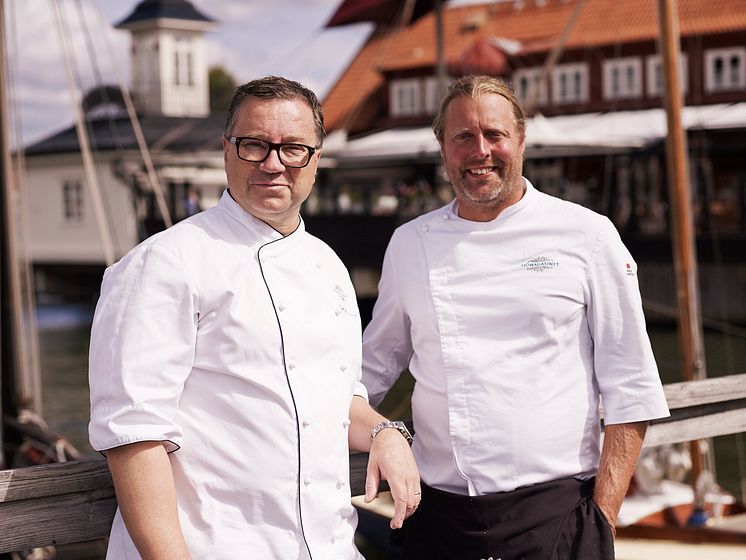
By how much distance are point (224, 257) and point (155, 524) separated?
0.55 meters

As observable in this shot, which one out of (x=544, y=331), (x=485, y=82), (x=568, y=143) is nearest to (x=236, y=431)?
(x=544, y=331)

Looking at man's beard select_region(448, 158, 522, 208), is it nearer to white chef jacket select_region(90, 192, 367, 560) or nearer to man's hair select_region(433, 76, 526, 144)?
man's hair select_region(433, 76, 526, 144)

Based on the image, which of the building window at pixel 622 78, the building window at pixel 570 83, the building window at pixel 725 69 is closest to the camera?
the building window at pixel 725 69

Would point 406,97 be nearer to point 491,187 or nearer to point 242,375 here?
point 491,187

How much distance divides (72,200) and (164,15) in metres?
8.48

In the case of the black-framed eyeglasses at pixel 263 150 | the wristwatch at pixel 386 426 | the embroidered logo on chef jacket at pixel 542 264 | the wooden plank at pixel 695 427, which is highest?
the black-framed eyeglasses at pixel 263 150

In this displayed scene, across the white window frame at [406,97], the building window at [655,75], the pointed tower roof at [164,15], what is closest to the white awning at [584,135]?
the building window at [655,75]

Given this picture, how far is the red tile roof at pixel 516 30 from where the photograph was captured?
32969mm

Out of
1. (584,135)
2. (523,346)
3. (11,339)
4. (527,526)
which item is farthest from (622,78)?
(527,526)

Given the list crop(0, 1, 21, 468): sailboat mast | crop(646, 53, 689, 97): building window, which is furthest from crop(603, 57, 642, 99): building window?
crop(0, 1, 21, 468): sailboat mast

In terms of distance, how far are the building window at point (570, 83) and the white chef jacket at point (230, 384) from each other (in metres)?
33.4

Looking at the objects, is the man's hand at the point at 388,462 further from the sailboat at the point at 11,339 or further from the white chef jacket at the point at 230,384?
the sailboat at the point at 11,339

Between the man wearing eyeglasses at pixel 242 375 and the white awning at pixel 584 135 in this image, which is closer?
the man wearing eyeglasses at pixel 242 375

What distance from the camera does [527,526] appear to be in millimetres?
2695
